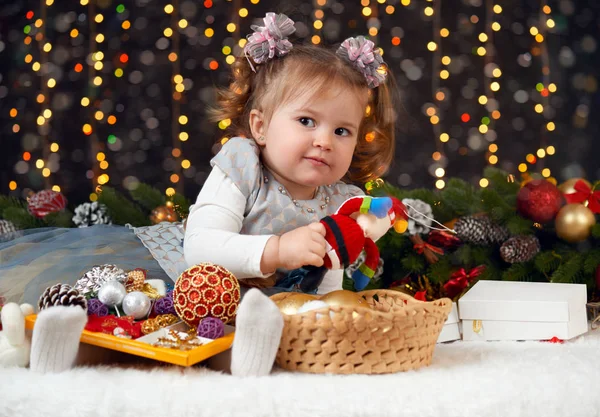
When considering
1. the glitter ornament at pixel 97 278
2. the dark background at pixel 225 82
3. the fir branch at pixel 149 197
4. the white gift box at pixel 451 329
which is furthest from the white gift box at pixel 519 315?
the dark background at pixel 225 82

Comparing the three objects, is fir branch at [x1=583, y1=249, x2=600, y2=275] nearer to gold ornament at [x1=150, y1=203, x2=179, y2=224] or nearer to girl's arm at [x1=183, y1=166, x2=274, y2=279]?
girl's arm at [x1=183, y1=166, x2=274, y2=279]

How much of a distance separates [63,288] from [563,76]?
75.3 inches

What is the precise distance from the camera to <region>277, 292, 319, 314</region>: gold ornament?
109 centimetres

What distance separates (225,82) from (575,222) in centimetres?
124

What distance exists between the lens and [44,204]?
1936mm

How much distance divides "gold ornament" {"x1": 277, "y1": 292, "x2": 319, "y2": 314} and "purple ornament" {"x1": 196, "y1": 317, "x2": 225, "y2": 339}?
109 mm

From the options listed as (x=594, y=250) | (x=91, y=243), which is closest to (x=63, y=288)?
(x=91, y=243)

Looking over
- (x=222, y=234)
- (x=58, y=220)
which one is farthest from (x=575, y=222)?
(x=58, y=220)

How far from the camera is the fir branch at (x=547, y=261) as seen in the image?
1.69 m

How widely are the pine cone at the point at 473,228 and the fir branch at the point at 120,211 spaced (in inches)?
33.1

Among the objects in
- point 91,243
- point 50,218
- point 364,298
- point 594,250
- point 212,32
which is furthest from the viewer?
point 212,32

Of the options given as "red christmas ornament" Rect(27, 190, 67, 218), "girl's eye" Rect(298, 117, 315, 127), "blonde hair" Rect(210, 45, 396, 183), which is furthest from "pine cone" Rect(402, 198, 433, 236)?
"red christmas ornament" Rect(27, 190, 67, 218)

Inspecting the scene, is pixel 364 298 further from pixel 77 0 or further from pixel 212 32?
pixel 77 0

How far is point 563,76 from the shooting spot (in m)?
2.40
